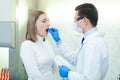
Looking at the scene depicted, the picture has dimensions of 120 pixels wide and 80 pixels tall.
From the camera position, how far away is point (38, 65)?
1.94 metres

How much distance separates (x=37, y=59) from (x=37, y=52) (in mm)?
60

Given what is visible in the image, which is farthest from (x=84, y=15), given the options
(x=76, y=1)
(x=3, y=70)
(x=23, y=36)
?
(x=3, y=70)

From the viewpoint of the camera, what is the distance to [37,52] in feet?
6.43

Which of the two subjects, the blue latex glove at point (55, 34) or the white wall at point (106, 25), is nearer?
the blue latex glove at point (55, 34)

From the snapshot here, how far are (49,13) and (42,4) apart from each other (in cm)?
16

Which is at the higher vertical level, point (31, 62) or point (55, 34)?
point (55, 34)

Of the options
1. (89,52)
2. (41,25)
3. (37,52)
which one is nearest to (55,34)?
(41,25)

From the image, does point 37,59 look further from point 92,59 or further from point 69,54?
point 92,59

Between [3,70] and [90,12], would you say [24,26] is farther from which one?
[90,12]

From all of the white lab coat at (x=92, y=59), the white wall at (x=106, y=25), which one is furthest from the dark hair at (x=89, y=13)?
the white wall at (x=106, y=25)

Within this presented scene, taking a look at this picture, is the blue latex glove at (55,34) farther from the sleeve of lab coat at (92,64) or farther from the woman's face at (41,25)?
the sleeve of lab coat at (92,64)

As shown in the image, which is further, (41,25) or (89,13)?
(41,25)

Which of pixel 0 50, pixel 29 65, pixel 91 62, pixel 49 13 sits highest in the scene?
pixel 49 13

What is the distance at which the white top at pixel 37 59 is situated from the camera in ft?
6.17
